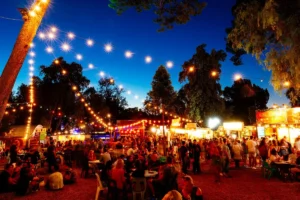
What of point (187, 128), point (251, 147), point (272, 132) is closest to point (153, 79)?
point (187, 128)

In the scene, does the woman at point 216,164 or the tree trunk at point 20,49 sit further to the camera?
the woman at point 216,164

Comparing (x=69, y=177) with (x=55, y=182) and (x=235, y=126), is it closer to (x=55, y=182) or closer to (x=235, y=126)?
(x=55, y=182)

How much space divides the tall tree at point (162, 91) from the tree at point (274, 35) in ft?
89.4

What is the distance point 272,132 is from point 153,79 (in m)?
21.9

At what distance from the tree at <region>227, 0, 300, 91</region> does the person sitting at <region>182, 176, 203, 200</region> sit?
13.6 feet

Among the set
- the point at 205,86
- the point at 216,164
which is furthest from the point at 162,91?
the point at 216,164

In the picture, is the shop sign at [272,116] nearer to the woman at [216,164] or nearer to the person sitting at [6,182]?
the woman at [216,164]

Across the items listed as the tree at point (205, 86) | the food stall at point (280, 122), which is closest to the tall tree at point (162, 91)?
the tree at point (205, 86)

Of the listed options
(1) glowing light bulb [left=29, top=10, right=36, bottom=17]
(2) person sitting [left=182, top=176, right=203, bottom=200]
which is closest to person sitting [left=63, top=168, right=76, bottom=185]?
(2) person sitting [left=182, top=176, right=203, bottom=200]

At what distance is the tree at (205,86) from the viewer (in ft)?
84.0

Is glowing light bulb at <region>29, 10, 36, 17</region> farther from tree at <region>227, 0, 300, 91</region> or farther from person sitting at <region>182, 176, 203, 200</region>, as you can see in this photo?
tree at <region>227, 0, 300, 91</region>

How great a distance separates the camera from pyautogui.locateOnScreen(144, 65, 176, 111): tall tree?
3506cm

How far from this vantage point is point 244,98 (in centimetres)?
3972

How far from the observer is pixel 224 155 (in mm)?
10250
